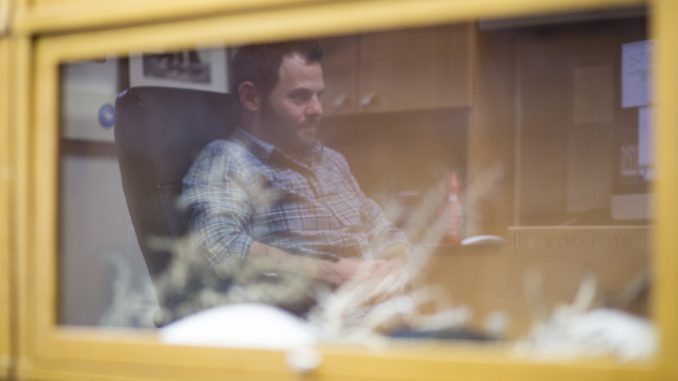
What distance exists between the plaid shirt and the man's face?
0.04 meters

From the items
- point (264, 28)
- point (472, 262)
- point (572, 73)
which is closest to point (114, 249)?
point (264, 28)

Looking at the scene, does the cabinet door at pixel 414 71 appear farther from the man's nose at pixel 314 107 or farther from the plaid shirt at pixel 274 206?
the plaid shirt at pixel 274 206

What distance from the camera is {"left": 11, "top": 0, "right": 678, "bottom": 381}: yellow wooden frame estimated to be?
1.19m

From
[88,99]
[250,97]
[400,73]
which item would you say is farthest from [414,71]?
[88,99]

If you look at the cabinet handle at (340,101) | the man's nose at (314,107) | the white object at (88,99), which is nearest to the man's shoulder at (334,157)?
the man's nose at (314,107)

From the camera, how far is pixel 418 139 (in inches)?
120

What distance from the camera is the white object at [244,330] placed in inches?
56.7

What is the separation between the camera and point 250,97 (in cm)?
268

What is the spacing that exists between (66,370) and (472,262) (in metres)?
1.27

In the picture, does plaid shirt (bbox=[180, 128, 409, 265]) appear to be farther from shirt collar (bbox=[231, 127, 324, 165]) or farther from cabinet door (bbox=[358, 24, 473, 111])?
cabinet door (bbox=[358, 24, 473, 111])

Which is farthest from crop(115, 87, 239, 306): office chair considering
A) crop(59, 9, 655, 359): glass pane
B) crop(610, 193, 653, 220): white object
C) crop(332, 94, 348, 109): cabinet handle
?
crop(610, 193, 653, 220): white object

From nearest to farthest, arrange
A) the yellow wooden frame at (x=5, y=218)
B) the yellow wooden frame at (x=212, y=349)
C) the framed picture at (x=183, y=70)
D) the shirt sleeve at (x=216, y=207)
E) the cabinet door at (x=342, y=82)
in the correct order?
the yellow wooden frame at (x=212, y=349), the yellow wooden frame at (x=5, y=218), the framed picture at (x=183, y=70), the shirt sleeve at (x=216, y=207), the cabinet door at (x=342, y=82)

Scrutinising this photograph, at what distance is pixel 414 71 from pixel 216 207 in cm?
89

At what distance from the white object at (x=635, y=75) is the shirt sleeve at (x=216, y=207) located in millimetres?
1080
